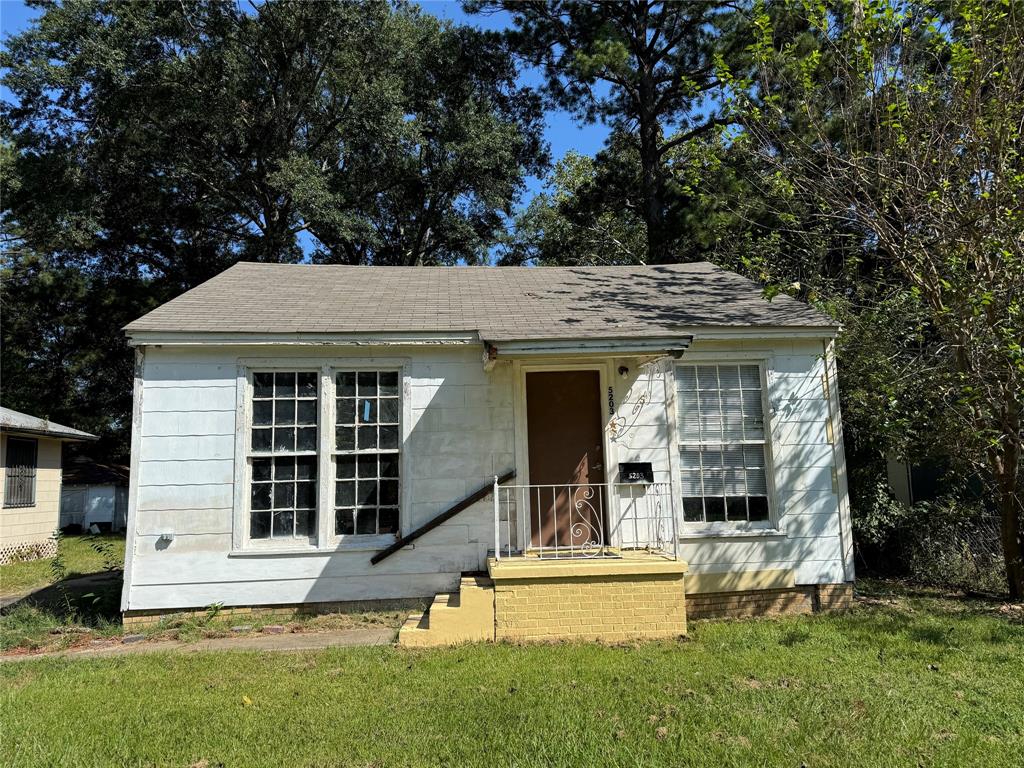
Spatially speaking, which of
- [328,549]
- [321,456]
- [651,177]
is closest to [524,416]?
[321,456]

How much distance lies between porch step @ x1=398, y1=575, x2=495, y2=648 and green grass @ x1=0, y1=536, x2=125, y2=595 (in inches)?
206

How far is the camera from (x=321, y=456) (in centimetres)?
768

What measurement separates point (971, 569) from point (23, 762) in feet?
35.1

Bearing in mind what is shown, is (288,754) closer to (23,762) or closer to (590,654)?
(23,762)

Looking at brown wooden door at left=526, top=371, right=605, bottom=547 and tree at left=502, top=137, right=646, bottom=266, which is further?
tree at left=502, top=137, right=646, bottom=266

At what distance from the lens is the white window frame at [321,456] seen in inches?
295

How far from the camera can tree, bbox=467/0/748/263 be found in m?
19.1

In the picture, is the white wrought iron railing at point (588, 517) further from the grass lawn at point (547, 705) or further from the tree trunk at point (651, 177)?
the tree trunk at point (651, 177)

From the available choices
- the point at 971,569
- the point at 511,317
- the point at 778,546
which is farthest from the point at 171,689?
the point at 971,569

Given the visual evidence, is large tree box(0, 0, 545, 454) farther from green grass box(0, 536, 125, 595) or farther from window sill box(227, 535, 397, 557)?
window sill box(227, 535, 397, 557)

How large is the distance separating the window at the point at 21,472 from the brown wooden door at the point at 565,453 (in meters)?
12.9

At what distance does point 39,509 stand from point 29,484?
0.67m

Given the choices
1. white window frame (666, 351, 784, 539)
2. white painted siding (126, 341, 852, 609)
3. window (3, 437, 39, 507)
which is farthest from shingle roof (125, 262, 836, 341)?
window (3, 437, 39, 507)

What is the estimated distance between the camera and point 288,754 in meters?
3.97
